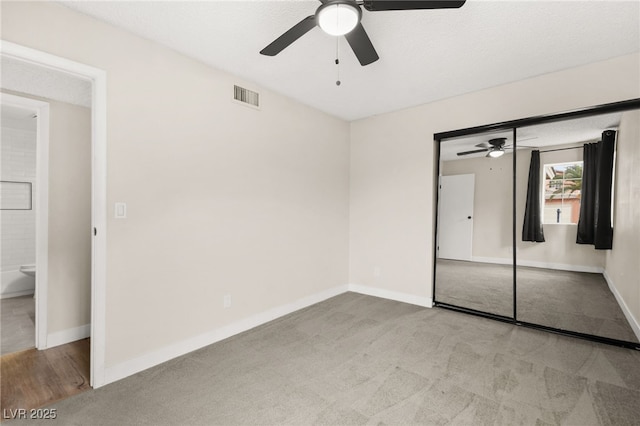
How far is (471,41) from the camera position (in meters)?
2.33

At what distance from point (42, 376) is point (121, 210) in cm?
140

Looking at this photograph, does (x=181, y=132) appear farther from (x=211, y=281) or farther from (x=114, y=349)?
(x=114, y=349)

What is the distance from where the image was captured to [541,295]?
3094mm

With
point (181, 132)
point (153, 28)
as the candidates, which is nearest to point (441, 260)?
point (181, 132)

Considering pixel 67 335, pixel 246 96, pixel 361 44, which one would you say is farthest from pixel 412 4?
pixel 67 335

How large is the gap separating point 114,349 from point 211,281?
85cm

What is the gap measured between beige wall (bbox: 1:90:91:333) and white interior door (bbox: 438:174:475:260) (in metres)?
4.03

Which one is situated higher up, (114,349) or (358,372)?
(114,349)

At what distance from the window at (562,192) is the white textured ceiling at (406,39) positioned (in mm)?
993

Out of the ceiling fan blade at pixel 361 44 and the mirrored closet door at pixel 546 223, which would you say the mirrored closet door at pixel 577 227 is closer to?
the mirrored closet door at pixel 546 223

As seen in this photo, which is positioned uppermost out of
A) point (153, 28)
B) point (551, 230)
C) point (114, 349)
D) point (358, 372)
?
point (153, 28)

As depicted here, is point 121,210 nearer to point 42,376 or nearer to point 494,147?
point 42,376

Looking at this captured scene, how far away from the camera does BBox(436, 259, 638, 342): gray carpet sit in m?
2.82

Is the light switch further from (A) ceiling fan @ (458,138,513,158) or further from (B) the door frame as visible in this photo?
(A) ceiling fan @ (458,138,513,158)
